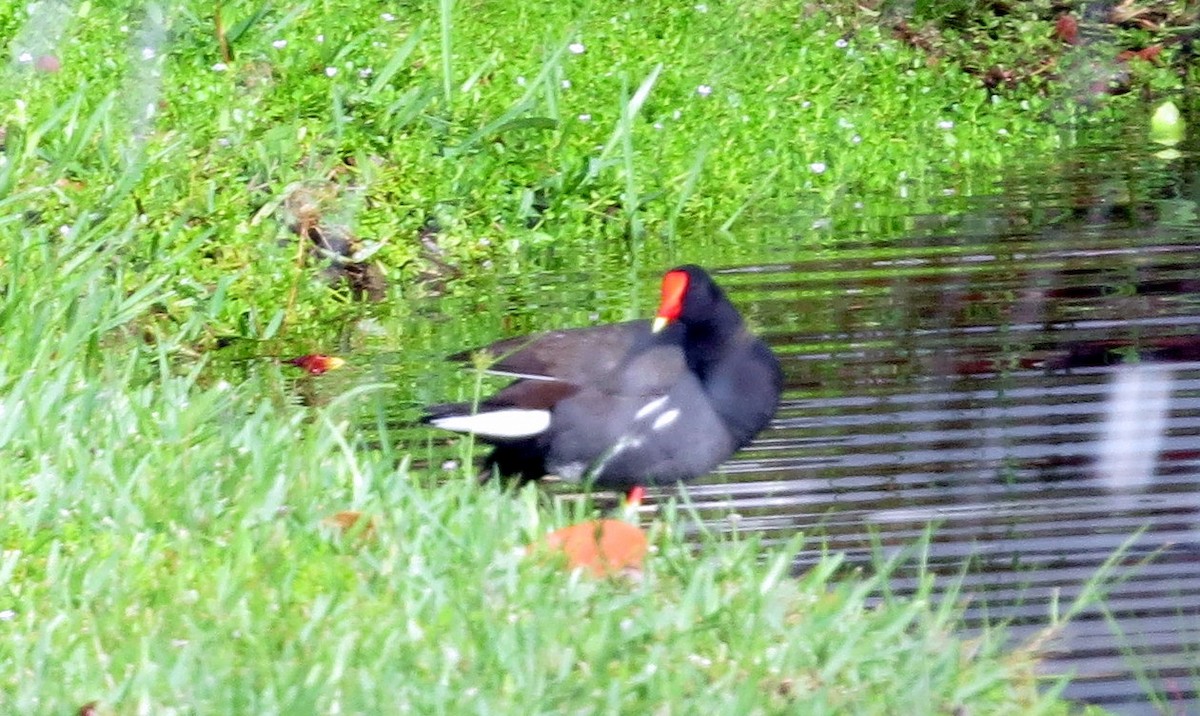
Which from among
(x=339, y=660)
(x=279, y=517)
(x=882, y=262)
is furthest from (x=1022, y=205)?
(x=339, y=660)

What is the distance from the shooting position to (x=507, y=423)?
4.62 metres

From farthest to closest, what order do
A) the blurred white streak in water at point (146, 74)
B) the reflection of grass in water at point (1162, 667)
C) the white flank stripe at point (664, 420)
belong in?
the blurred white streak in water at point (146, 74) < the white flank stripe at point (664, 420) < the reflection of grass in water at point (1162, 667)

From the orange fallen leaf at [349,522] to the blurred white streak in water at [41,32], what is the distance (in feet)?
13.7

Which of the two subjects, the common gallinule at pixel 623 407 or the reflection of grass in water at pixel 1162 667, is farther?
the common gallinule at pixel 623 407

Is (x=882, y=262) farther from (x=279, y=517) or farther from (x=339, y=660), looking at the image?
(x=339, y=660)

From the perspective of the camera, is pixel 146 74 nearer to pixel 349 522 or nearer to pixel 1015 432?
pixel 1015 432

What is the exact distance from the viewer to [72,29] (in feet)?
26.6

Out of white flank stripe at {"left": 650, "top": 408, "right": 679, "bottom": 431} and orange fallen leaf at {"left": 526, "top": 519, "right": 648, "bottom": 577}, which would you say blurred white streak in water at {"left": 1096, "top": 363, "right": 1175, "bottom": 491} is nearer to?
white flank stripe at {"left": 650, "top": 408, "right": 679, "bottom": 431}

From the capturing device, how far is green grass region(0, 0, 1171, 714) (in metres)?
3.21

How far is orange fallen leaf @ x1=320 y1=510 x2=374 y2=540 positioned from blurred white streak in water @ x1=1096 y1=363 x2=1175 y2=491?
1821 mm

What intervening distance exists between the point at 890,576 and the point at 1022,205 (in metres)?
4.39

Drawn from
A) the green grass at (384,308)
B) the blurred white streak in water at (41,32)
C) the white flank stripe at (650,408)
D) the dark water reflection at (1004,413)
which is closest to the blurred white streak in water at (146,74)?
the green grass at (384,308)

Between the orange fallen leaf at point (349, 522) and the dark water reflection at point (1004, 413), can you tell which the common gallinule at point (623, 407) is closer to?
the dark water reflection at point (1004, 413)

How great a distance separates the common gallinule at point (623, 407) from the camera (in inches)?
180
